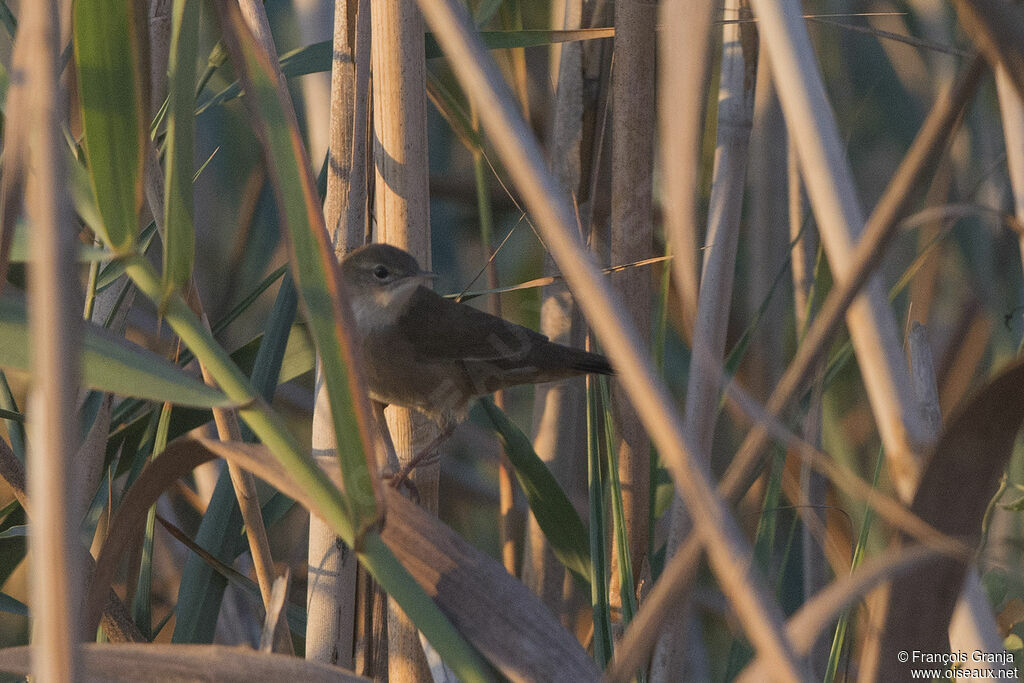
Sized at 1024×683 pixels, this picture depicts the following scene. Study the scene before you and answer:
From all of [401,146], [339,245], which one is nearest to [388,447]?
[339,245]

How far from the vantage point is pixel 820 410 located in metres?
1.92

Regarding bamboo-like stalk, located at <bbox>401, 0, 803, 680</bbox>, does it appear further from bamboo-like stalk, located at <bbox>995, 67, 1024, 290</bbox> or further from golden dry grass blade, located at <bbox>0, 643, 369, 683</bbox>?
bamboo-like stalk, located at <bbox>995, 67, 1024, 290</bbox>

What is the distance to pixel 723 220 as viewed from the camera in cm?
155

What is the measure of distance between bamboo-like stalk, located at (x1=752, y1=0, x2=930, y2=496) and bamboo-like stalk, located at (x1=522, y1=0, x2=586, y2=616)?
908 millimetres

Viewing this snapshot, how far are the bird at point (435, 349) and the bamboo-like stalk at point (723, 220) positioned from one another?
0.72 feet

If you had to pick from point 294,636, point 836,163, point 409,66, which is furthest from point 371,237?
point 836,163

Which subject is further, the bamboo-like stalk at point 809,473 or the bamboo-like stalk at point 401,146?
the bamboo-like stalk at point 809,473

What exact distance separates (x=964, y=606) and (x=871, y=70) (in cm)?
245

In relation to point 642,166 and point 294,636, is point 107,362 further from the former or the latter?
point 294,636

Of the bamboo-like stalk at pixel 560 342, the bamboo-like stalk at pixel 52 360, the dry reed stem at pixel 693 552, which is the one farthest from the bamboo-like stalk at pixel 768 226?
the bamboo-like stalk at pixel 52 360

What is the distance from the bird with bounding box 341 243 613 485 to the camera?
180cm

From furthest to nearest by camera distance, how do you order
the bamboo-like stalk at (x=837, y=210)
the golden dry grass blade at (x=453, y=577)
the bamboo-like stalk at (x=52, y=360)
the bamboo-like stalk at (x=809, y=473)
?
the bamboo-like stalk at (x=809, y=473), the golden dry grass blade at (x=453, y=577), the bamboo-like stalk at (x=837, y=210), the bamboo-like stalk at (x=52, y=360)

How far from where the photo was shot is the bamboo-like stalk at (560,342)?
1.77 m

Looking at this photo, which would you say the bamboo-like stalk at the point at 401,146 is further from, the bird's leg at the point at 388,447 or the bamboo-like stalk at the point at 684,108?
the bamboo-like stalk at the point at 684,108
